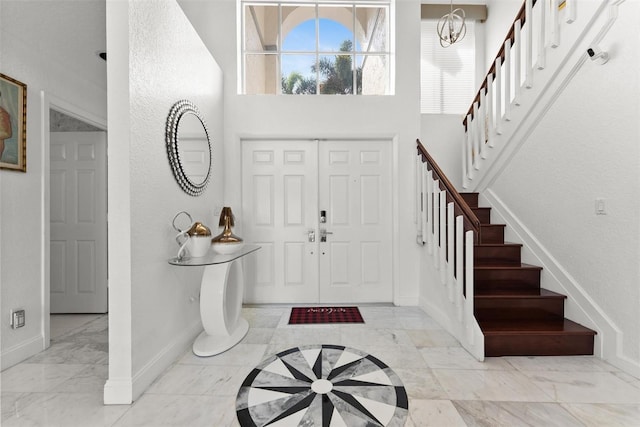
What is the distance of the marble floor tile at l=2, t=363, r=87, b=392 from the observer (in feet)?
6.00

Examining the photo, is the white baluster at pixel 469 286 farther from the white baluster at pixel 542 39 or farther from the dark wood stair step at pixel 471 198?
the white baluster at pixel 542 39

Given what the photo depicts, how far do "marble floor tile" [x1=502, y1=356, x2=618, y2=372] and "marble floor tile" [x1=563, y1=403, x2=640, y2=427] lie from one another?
0.36 meters

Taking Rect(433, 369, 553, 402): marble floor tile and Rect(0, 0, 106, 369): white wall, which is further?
Rect(0, 0, 106, 369): white wall

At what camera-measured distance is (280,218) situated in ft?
11.2

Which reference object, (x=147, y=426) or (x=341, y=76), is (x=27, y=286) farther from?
(x=341, y=76)

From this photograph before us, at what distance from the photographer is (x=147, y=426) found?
58.0 inches

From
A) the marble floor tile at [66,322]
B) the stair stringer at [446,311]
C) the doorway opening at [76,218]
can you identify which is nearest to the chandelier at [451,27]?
the stair stringer at [446,311]

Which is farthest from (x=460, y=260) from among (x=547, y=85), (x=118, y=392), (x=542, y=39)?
(x=118, y=392)

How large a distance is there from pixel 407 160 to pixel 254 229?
2001 mm

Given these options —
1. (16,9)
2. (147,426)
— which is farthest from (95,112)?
(147,426)

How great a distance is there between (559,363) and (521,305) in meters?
0.52

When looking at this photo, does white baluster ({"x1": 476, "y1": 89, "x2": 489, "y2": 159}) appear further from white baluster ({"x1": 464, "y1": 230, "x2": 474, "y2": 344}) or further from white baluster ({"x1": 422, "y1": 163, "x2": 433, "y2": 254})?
white baluster ({"x1": 464, "y1": 230, "x2": 474, "y2": 344})

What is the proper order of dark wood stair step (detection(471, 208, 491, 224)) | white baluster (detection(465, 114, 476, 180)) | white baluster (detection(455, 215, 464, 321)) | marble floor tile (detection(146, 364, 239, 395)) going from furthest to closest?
white baluster (detection(465, 114, 476, 180))
dark wood stair step (detection(471, 208, 491, 224))
white baluster (detection(455, 215, 464, 321))
marble floor tile (detection(146, 364, 239, 395))

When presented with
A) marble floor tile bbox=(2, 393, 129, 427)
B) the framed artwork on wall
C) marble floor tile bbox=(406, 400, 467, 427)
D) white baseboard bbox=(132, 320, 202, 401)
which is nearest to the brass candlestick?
white baseboard bbox=(132, 320, 202, 401)
